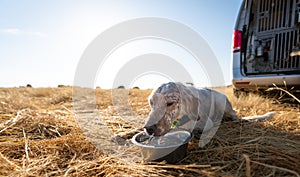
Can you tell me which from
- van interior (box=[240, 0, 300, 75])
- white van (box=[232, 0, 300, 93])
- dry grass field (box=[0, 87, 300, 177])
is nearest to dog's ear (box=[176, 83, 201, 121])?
dry grass field (box=[0, 87, 300, 177])

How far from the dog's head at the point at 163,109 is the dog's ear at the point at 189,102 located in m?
0.09

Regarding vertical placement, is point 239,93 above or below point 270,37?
below

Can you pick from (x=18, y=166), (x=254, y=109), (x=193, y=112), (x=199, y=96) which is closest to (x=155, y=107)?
(x=193, y=112)

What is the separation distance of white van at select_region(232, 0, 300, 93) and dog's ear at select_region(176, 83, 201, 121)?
1.65 metres

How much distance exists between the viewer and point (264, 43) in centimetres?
368

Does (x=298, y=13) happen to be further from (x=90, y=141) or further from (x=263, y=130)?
(x=90, y=141)

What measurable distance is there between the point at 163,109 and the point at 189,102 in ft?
1.46

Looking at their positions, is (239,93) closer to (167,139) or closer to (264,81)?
(264,81)

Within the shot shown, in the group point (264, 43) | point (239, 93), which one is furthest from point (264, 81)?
point (264, 43)

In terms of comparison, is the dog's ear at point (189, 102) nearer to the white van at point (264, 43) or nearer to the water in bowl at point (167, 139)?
the water in bowl at point (167, 139)

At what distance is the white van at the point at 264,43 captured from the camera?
3330 millimetres

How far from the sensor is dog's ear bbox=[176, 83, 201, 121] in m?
2.04

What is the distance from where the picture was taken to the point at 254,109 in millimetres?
3320

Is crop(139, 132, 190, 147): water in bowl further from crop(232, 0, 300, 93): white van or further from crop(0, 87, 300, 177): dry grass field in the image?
crop(232, 0, 300, 93): white van
